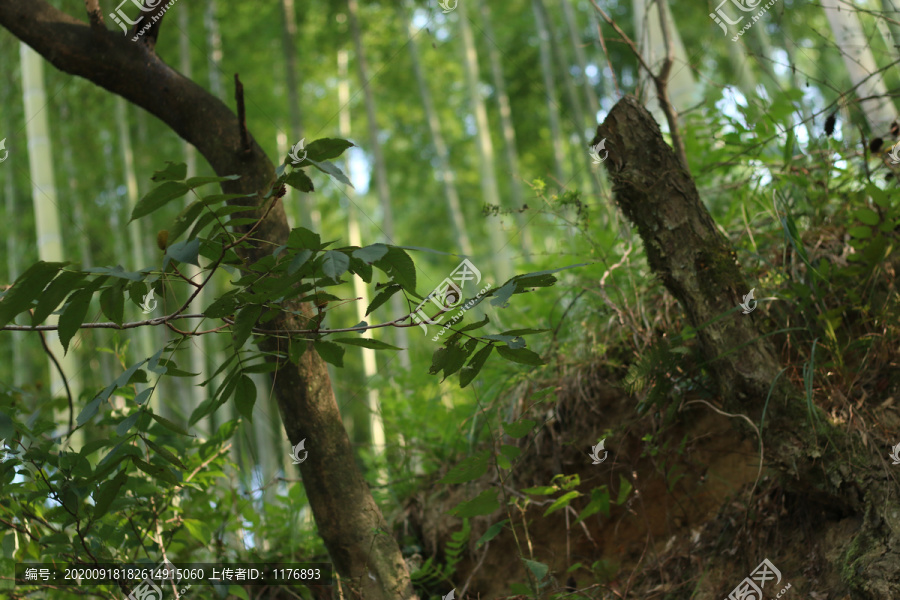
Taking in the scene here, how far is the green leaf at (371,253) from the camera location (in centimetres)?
94

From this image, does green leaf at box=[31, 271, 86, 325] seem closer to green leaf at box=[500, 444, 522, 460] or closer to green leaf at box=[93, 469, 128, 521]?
green leaf at box=[93, 469, 128, 521]

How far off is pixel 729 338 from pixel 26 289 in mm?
1486

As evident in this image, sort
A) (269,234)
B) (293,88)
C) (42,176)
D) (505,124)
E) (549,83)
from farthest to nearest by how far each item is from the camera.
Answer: (549,83), (505,124), (293,88), (42,176), (269,234)

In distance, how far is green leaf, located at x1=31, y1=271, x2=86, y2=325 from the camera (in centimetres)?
95

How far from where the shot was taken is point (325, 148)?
104 cm

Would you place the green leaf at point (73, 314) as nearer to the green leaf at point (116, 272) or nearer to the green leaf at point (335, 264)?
the green leaf at point (116, 272)

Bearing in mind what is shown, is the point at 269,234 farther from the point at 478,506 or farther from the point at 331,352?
the point at 478,506

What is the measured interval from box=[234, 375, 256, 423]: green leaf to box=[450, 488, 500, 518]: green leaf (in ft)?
1.90

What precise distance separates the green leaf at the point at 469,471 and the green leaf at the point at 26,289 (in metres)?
0.88

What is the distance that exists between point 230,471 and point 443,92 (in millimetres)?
12607

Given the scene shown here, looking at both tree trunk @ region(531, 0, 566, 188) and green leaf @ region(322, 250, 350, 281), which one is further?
tree trunk @ region(531, 0, 566, 188)

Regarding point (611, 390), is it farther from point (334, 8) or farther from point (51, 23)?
point (334, 8)

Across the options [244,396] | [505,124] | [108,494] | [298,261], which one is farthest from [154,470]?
[505,124]

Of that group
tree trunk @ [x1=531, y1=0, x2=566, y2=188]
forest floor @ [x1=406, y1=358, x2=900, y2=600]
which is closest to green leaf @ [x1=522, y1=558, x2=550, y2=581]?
forest floor @ [x1=406, y1=358, x2=900, y2=600]
